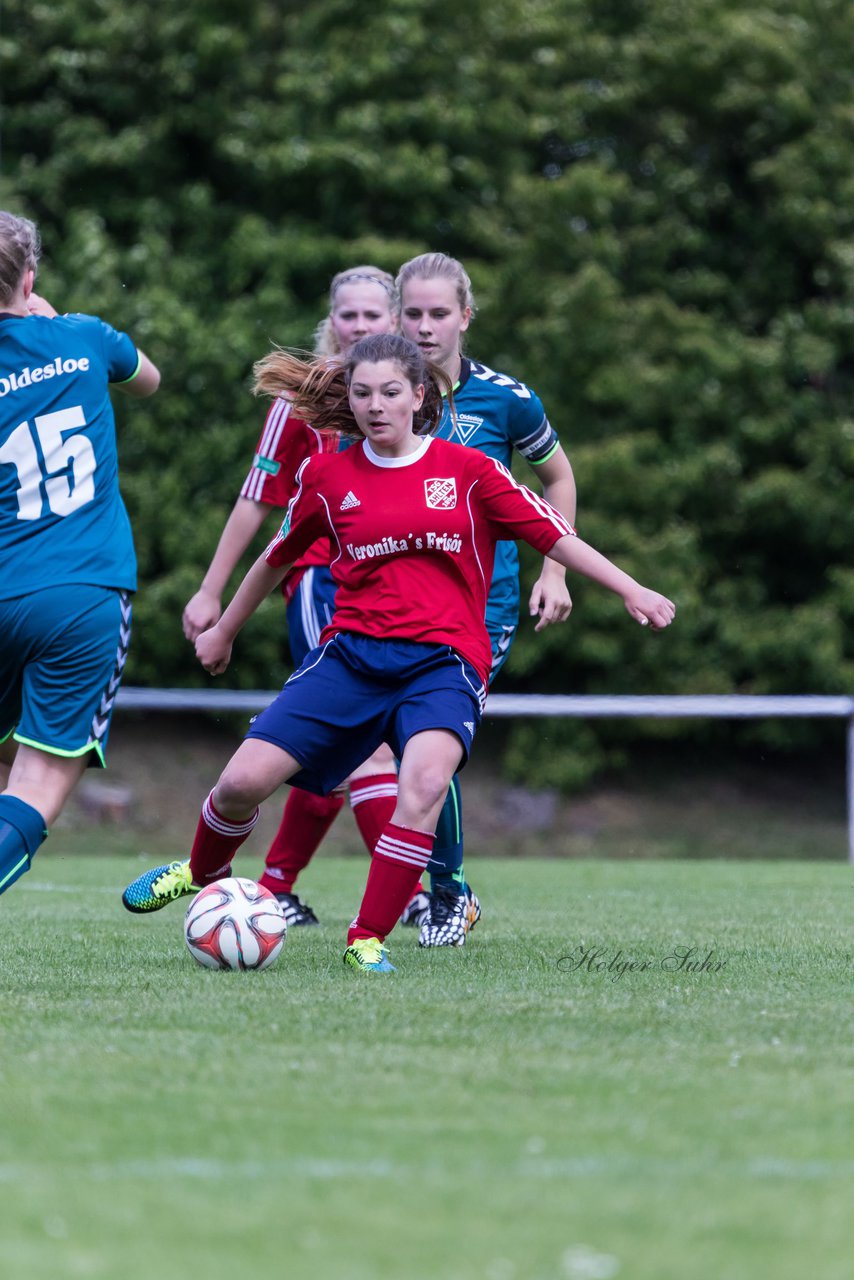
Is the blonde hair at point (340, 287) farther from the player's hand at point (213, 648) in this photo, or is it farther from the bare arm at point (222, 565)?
the player's hand at point (213, 648)

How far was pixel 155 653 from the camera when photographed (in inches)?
623

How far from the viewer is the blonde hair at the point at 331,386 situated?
5.12 meters

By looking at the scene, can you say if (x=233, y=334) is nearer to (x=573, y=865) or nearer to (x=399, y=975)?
(x=573, y=865)

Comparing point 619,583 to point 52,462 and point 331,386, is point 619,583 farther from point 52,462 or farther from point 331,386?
point 52,462

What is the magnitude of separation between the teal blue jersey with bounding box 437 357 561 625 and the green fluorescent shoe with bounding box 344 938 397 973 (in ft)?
5.13

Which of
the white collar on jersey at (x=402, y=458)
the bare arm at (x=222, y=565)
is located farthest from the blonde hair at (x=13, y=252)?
the bare arm at (x=222, y=565)

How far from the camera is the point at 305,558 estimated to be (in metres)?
6.21

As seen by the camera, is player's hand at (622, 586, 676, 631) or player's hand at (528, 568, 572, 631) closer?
player's hand at (622, 586, 676, 631)

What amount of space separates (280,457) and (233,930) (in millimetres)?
1991

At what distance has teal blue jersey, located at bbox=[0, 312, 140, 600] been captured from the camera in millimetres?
4566

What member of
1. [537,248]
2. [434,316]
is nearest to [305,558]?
[434,316]

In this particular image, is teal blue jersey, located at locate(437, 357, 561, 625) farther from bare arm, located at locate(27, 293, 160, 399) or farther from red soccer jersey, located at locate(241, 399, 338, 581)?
bare arm, located at locate(27, 293, 160, 399)

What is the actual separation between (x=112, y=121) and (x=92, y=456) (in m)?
13.7

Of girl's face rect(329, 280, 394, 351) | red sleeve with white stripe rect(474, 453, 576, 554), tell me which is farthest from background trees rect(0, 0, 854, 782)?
red sleeve with white stripe rect(474, 453, 576, 554)
